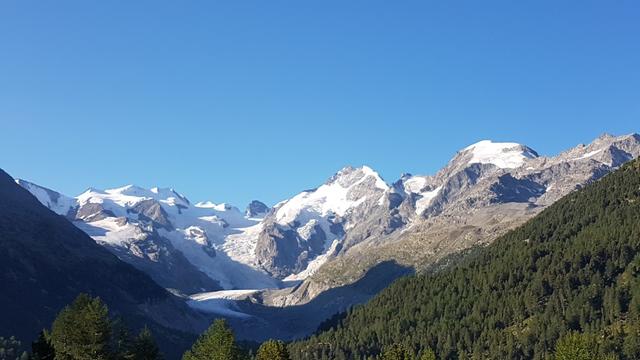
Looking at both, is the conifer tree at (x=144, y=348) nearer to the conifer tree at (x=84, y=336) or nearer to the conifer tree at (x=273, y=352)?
the conifer tree at (x=84, y=336)

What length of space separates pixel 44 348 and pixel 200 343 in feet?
118

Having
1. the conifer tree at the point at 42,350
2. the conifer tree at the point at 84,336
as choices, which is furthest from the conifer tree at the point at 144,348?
the conifer tree at the point at 42,350

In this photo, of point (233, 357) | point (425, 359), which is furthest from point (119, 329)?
point (425, 359)

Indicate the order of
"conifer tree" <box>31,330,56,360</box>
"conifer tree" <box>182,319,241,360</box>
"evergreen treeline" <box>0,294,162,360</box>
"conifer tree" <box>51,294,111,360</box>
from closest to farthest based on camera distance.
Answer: "conifer tree" <box>31,330,56,360</box> → "evergreen treeline" <box>0,294,162,360</box> → "conifer tree" <box>51,294,111,360</box> → "conifer tree" <box>182,319,241,360</box>

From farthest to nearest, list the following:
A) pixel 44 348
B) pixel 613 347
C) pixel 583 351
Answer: pixel 613 347 < pixel 583 351 < pixel 44 348

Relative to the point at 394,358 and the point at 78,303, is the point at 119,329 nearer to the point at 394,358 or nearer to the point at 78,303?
the point at 78,303

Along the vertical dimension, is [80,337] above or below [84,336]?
below

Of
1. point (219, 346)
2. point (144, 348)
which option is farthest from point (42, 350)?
point (219, 346)

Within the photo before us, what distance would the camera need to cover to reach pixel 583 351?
13512 centimetres

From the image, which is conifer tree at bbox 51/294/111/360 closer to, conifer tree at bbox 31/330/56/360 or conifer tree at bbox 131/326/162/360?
conifer tree at bbox 31/330/56/360

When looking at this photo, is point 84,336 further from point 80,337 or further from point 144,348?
point 144,348

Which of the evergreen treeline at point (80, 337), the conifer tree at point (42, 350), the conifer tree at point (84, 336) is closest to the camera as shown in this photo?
the conifer tree at point (42, 350)

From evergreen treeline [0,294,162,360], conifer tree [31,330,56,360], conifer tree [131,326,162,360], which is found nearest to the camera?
conifer tree [31,330,56,360]

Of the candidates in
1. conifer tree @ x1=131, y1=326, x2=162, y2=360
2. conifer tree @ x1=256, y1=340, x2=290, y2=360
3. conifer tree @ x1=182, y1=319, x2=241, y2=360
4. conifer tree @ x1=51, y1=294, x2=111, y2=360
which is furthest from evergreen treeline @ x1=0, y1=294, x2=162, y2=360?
conifer tree @ x1=256, y1=340, x2=290, y2=360
